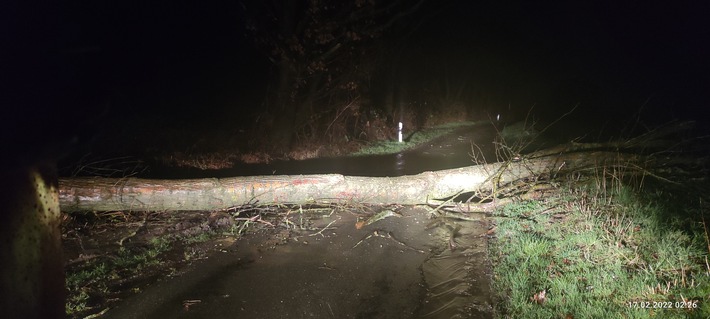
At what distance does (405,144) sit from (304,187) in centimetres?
927

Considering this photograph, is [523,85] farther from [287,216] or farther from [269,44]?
[287,216]

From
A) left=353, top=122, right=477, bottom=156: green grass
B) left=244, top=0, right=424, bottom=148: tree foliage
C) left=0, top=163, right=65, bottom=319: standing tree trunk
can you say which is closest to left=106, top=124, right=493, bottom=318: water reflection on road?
left=0, top=163, right=65, bottom=319: standing tree trunk

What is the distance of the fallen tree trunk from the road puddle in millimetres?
867

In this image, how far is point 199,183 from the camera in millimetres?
6738

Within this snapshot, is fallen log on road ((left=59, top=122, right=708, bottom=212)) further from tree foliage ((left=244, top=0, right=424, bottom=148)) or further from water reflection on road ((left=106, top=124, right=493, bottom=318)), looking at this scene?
tree foliage ((left=244, top=0, right=424, bottom=148))

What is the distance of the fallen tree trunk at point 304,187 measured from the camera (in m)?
6.29

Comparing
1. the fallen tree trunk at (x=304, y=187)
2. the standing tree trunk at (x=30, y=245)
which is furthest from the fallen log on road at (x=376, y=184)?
the standing tree trunk at (x=30, y=245)

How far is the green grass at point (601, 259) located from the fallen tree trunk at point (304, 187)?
140 centimetres

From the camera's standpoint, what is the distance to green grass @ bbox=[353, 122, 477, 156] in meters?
14.4

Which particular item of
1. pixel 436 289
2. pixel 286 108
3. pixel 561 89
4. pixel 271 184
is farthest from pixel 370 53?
pixel 561 89

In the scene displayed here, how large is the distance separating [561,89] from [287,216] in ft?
101

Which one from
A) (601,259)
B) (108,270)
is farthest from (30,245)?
(601,259)

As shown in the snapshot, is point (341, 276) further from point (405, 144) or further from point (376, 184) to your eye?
point (405, 144)

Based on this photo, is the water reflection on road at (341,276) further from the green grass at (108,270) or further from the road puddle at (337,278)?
the green grass at (108,270)
